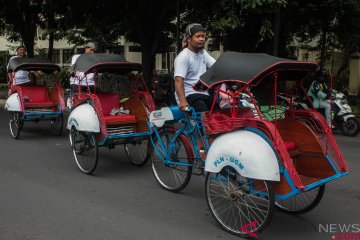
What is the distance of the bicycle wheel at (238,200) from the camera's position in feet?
13.9

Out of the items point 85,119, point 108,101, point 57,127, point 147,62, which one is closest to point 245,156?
point 85,119

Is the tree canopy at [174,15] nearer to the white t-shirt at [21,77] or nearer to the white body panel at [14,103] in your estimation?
the white t-shirt at [21,77]

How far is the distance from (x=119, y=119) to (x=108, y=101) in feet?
2.11

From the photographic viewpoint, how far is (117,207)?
5.23 m

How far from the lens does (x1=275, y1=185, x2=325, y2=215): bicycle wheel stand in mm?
4800

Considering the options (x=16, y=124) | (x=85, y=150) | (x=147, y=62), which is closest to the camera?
(x=85, y=150)

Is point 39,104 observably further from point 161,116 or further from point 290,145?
point 290,145

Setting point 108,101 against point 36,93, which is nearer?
point 108,101

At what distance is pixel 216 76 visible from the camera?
459 cm

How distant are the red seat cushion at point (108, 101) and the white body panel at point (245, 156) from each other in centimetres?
328

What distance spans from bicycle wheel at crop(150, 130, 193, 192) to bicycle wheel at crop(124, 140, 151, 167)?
3.47 ft

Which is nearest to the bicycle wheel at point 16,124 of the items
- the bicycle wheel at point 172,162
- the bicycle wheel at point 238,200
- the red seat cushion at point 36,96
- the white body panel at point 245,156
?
the red seat cushion at point 36,96

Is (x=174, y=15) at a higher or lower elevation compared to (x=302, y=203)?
higher

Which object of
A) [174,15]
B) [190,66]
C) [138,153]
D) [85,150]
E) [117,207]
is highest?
[174,15]
